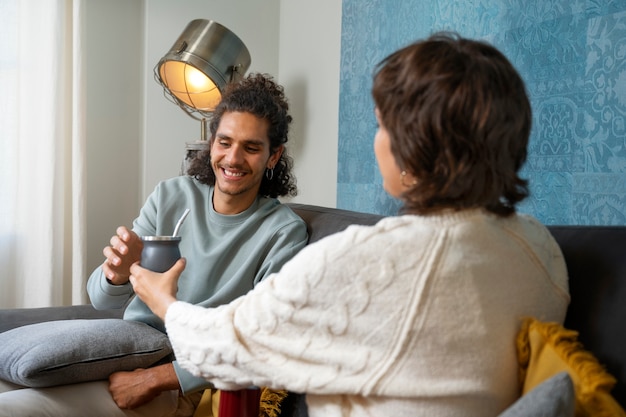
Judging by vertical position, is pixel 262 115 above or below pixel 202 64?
below

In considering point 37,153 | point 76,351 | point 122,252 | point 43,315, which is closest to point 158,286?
point 122,252

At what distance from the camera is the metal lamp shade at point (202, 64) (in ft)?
9.66

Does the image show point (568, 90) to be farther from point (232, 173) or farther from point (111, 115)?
point (111, 115)

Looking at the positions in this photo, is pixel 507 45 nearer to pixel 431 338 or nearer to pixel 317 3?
pixel 431 338

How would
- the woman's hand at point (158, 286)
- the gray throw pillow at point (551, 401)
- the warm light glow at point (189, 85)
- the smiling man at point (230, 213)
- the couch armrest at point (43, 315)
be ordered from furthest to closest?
the warm light glow at point (189, 85), the couch armrest at point (43, 315), the smiling man at point (230, 213), the woman's hand at point (158, 286), the gray throw pillow at point (551, 401)

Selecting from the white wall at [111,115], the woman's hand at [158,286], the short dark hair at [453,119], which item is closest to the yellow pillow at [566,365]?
the short dark hair at [453,119]

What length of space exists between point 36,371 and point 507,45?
1.46m

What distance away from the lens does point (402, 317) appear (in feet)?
3.10

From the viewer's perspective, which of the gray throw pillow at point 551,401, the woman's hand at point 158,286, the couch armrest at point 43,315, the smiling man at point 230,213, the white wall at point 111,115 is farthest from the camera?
the white wall at point 111,115

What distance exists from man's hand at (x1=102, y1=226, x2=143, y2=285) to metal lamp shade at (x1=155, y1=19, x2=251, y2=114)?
4.68 feet

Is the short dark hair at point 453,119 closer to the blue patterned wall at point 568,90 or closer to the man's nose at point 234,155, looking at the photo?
the blue patterned wall at point 568,90

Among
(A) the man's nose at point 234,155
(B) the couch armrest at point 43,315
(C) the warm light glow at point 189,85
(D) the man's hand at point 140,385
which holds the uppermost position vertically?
(C) the warm light glow at point 189,85

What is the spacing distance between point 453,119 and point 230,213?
3.70 ft

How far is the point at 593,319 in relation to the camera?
3.42 feet
